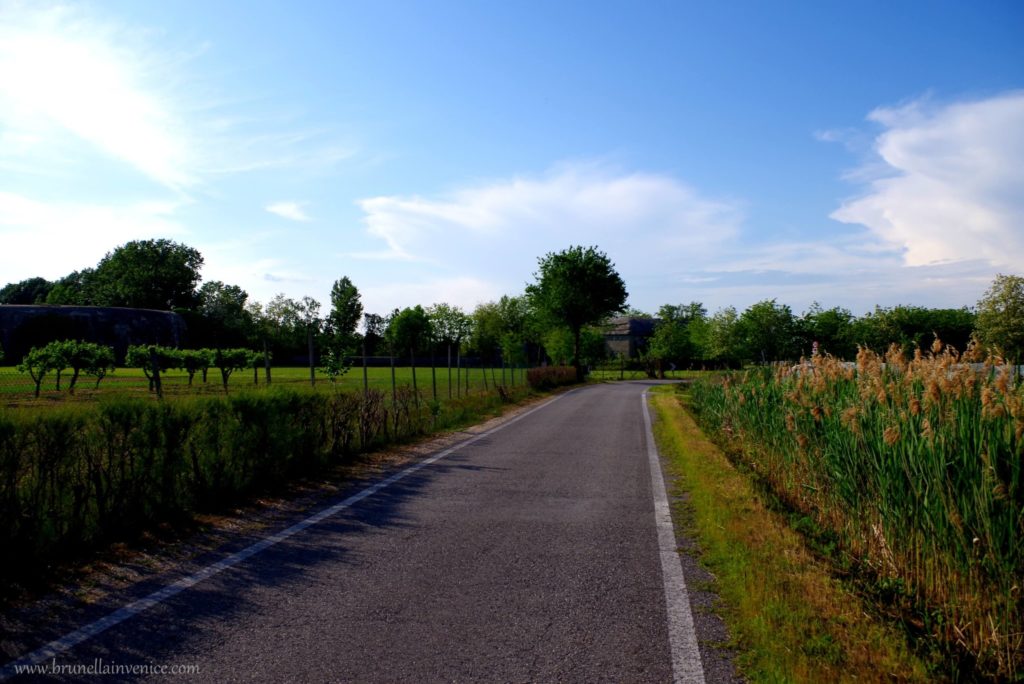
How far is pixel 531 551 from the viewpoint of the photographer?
19.8 feet

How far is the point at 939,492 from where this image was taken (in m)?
4.71

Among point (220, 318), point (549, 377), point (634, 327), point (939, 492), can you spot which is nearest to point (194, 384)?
point (549, 377)

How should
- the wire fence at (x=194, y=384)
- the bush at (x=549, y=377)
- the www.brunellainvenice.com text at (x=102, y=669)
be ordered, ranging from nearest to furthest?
1. the www.brunellainvenice.com text at (x=102, y=669)
2. the wire fence at (x=194, y=384)
3. the bush at (x=549, y=377)

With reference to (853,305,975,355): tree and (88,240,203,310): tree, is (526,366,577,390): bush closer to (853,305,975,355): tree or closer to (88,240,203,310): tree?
(853,305,975,355): tree

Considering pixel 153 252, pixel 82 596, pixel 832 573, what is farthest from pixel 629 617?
pixel 153 252

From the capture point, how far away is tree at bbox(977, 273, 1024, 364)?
42719mm

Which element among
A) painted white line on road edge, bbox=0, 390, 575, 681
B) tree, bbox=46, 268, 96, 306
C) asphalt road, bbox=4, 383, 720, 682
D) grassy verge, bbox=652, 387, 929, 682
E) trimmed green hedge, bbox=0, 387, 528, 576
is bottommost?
grassy verge, bbox=652, 387, 929, 682

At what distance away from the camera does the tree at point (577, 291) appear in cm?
5788

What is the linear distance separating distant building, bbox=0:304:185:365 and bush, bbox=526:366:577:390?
30586 millimetres

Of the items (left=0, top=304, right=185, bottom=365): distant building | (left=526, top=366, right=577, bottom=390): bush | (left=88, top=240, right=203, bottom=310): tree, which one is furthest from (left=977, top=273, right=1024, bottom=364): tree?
(left=88, top=240, right=203, bottom=310): tree

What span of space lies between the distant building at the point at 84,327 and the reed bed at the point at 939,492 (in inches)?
1957

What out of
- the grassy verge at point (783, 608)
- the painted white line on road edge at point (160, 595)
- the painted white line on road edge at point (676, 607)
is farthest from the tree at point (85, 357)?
the grassy verge at point (783, 608)

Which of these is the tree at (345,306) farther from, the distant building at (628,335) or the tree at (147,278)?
the distant building at (628,335)

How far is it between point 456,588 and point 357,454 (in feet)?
23.7
